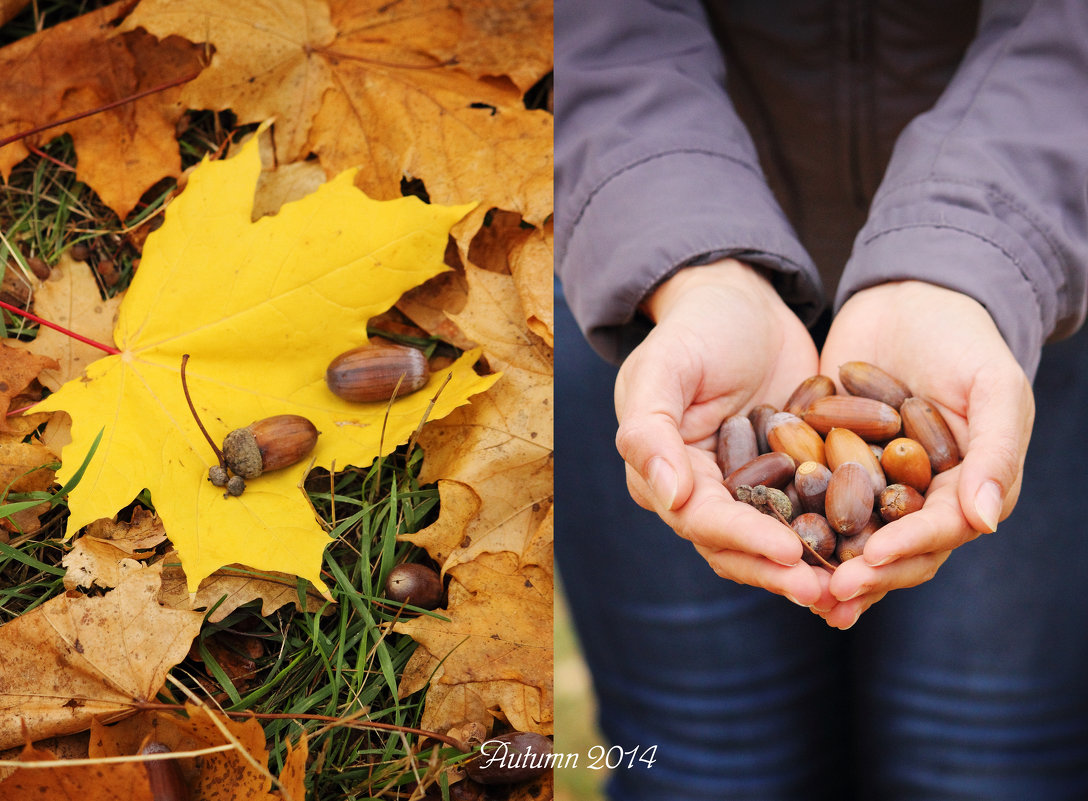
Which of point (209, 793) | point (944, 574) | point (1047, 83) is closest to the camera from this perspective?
point (209, 793)

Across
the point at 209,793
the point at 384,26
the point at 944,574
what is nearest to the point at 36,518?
the point at 209,793

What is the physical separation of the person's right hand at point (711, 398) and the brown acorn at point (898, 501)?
0.11 metres

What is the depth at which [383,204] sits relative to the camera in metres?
0.85

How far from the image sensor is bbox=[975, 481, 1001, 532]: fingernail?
617mm

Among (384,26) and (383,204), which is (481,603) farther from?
(384,26)

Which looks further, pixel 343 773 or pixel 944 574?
pixel 944 574

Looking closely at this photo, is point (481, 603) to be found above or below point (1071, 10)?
below

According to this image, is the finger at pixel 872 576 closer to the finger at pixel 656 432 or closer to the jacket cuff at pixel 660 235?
the finger at pixel 656 432

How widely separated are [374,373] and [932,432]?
54cm

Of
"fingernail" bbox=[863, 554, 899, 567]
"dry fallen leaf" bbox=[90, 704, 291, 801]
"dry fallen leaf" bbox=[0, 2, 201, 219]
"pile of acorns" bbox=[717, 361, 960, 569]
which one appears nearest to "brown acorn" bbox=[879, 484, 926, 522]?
"pile of acorns" bbox=[717, 361, 960, 569]

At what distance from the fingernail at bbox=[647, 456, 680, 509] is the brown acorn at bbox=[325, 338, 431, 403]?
31 centimetres

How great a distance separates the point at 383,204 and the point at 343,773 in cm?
54

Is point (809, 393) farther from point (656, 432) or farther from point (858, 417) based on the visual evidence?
point (656, 432)

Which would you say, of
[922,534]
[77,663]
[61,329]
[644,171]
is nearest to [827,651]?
[922,534]
